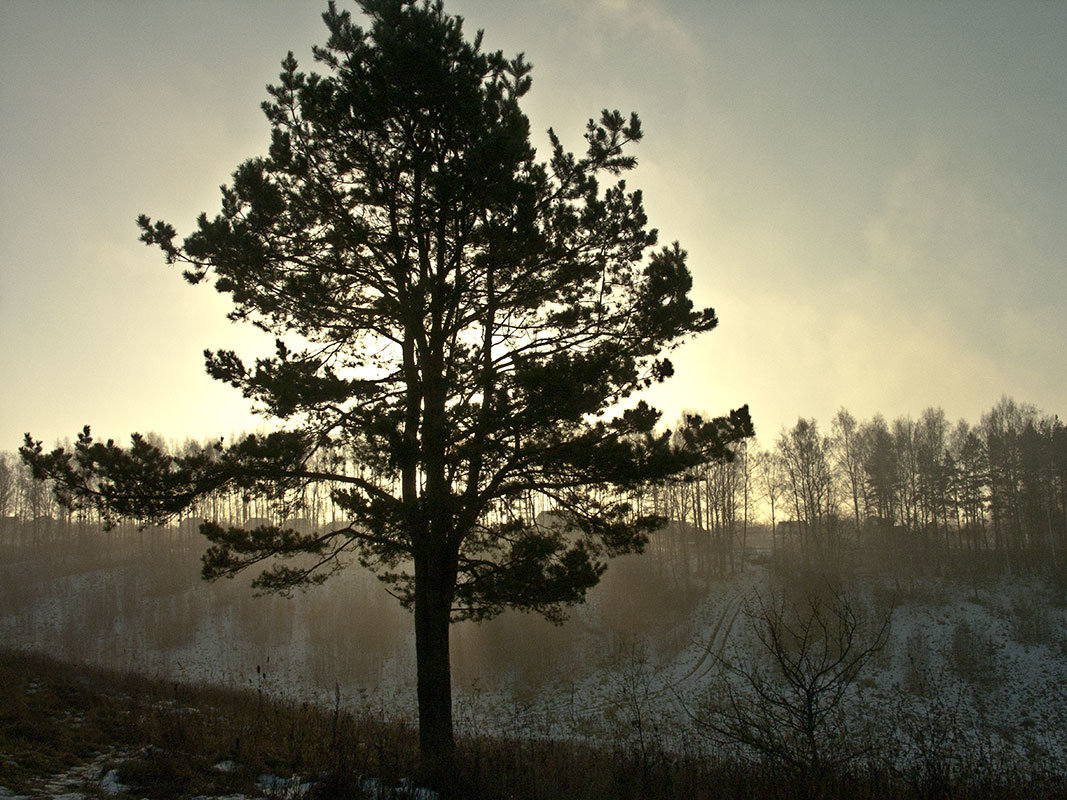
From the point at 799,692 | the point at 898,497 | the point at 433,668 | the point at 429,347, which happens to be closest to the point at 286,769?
the point at 433,668

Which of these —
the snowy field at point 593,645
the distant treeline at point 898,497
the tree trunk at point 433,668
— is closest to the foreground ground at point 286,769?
the tree trunk at point 433,668

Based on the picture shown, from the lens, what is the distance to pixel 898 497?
47.3 metres

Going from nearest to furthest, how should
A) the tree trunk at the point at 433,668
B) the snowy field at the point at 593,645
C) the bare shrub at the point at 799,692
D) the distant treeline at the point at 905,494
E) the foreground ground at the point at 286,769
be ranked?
1. the bare shrub at the point at 799,692
2. the foreground ground at the point at 286,769
3. the tree trunk at the point at 433,668
4. the snowy field at the point at 593,645
5. the distant treeline at the point at 905,494

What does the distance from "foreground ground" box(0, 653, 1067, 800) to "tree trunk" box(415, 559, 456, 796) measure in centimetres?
36

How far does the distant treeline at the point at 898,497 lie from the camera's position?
4353 centimetres

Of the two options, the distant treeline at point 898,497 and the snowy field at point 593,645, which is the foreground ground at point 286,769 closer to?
the snowy field at point 593,645

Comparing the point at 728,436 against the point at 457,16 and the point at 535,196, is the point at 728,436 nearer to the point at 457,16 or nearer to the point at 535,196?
the point at 535,196

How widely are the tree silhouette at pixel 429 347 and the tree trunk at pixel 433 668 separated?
3 centimetres

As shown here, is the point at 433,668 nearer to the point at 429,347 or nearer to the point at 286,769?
the point at 286,769

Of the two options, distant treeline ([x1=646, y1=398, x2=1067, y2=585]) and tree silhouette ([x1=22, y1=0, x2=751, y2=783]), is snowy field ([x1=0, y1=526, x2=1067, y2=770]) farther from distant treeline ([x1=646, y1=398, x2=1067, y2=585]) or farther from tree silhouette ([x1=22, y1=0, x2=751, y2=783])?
tree silhouette ([x1=22, y1=0, x2=751, y2=783])

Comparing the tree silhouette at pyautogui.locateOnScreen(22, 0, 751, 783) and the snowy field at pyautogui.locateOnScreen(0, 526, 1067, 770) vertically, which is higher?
the tree silhouette at pyautogui.locateOnScreen(22, 0, 751, 783)

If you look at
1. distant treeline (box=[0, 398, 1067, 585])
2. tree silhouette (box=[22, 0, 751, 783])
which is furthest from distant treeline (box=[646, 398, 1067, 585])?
tree silhouette (box=[22, 0, 751, 783])

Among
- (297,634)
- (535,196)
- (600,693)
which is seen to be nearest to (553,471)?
(535,196)

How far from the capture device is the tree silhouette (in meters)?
8.85
